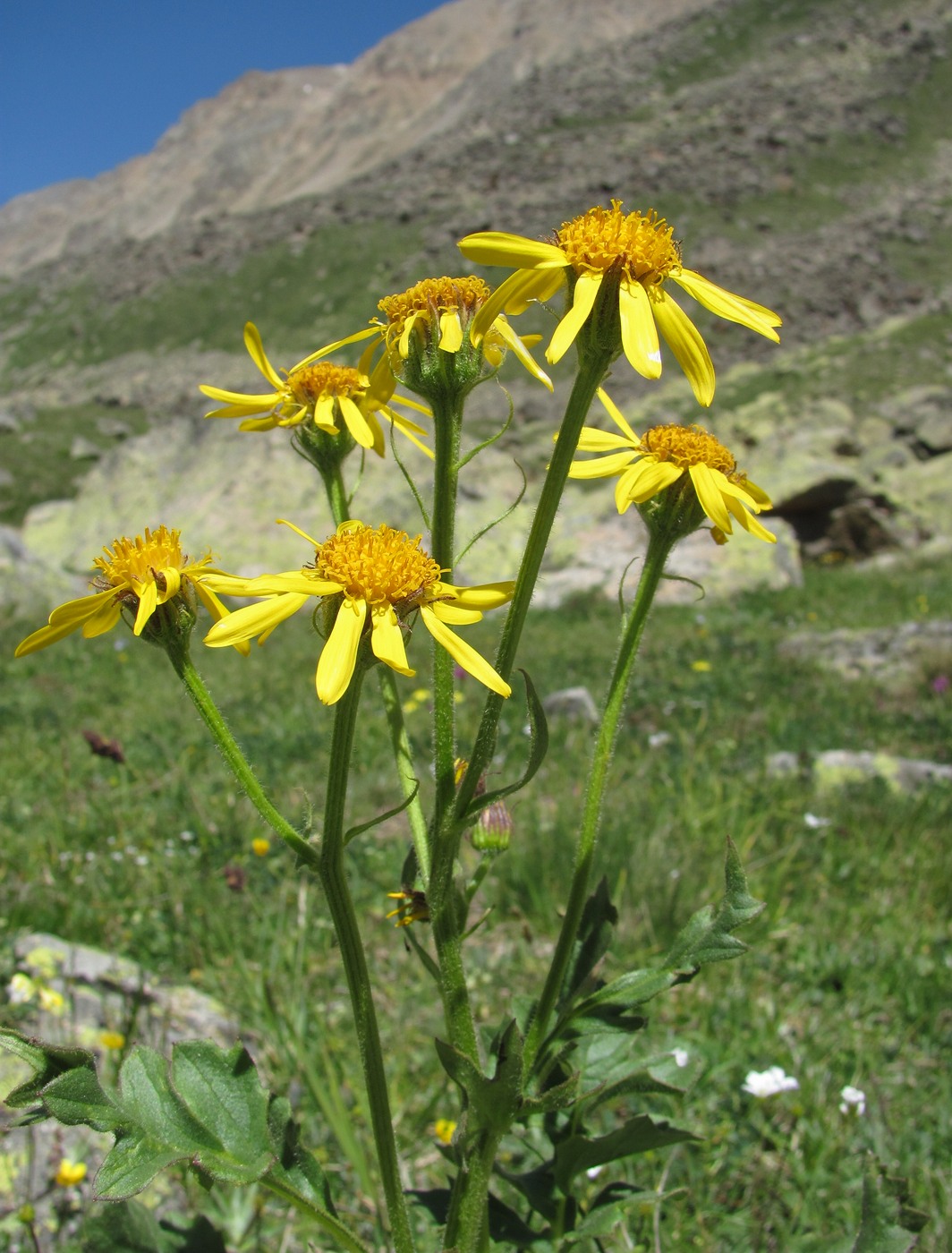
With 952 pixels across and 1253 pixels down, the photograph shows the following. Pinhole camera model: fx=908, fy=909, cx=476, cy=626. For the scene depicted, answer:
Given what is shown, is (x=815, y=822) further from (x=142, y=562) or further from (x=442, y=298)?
(x=142, y=562)

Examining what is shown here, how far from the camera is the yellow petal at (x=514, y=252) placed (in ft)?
4.15

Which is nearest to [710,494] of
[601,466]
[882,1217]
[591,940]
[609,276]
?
[601,466]

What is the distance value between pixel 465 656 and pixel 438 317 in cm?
59

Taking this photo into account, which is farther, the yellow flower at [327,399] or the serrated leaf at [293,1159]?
the yellow flower at [327,399]

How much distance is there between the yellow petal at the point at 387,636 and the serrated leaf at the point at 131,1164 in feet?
2.68

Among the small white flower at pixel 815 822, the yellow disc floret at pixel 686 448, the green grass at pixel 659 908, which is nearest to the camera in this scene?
the yellow disc floret at pixel 686 448

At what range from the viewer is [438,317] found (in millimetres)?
1504

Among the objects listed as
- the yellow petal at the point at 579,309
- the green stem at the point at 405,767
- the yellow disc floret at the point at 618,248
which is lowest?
the green stem at the point at 405,767

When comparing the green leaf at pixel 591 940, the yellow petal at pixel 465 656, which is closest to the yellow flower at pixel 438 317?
the yellow petal at pixel 465 656

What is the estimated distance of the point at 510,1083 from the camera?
4.56 ft

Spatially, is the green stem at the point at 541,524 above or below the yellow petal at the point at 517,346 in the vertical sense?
below

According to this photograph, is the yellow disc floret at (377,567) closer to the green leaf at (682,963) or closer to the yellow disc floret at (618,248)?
the yellow disc floret at (618,248)

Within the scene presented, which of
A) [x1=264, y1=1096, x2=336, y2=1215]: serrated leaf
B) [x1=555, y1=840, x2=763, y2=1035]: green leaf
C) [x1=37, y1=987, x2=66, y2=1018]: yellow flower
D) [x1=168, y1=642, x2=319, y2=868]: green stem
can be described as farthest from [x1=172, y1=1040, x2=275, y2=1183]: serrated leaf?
[x1=37, y1=987, x2=66, y2=1018]: yellow flower

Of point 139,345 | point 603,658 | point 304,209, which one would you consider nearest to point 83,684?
point 603,658
